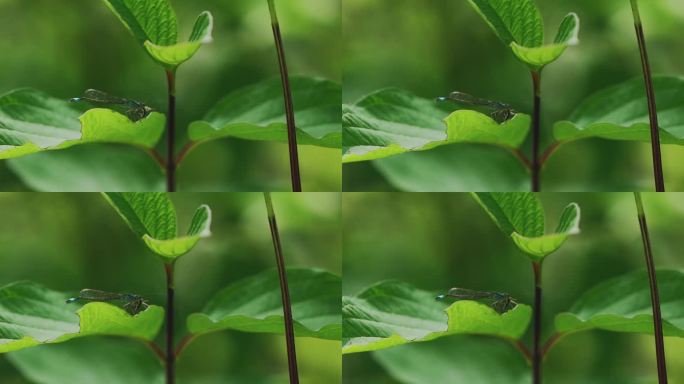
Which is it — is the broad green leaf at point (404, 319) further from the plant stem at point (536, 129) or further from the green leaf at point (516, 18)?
the green leaf at point (516, 18)

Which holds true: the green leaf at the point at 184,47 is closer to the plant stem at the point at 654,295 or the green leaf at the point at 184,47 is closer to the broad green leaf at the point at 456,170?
the broad green leaf at the point at 456,170

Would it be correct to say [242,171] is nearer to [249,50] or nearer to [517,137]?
[249,50]

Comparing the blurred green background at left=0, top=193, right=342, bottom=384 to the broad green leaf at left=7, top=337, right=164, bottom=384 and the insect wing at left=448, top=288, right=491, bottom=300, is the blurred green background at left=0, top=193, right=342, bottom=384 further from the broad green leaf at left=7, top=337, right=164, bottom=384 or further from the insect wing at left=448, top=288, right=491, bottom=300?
the insect wing at left=448, top=288, right=491, bottom=300

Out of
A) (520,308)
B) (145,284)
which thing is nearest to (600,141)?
(520,308)

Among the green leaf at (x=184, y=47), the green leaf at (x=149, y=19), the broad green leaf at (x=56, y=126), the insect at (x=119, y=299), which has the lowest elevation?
the insect at (x=119, y=299)

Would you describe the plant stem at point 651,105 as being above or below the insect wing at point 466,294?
above

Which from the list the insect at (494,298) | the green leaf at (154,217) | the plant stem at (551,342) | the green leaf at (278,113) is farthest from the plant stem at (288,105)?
the plant stem at (551,342)
